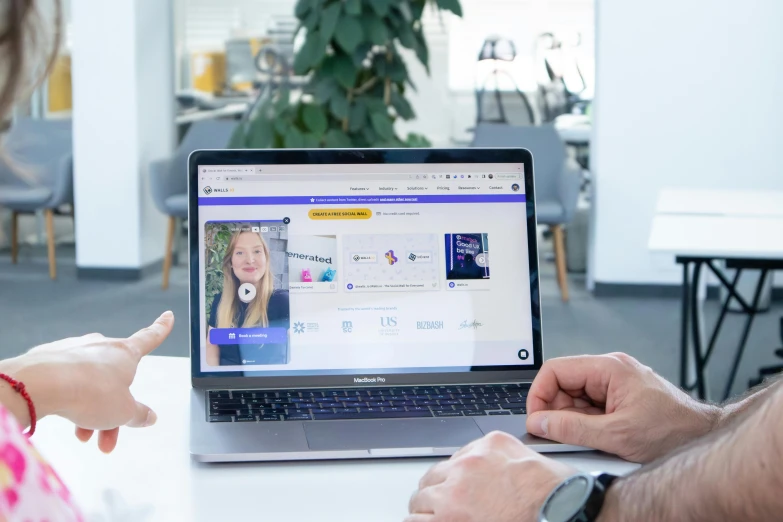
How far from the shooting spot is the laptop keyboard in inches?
39.5

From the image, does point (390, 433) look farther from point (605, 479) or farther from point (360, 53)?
point (360, 53)

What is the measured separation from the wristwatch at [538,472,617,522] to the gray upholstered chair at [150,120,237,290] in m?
4.72

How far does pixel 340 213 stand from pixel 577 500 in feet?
1.75

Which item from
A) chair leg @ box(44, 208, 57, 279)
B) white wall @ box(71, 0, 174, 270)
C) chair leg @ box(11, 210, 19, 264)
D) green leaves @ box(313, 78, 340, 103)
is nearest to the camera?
green leaves @ box(313, 78, 340, 103)

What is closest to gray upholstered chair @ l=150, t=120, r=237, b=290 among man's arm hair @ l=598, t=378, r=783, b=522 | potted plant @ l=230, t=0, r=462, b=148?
potted plant @ l=230, t=0, r=462, b=148

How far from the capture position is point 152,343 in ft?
3.18

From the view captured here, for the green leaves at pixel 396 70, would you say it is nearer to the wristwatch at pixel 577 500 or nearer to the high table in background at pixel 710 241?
the high table in background at pixel 710 241

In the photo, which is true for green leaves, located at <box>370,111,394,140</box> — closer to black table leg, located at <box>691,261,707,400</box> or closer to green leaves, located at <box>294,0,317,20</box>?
green leaves, located at <box>294,0,317,20</box>

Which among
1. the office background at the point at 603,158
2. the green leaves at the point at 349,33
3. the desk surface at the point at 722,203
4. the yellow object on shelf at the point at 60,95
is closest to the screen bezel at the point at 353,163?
the desk surface at the point at 722,203

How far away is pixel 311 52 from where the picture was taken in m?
3.82

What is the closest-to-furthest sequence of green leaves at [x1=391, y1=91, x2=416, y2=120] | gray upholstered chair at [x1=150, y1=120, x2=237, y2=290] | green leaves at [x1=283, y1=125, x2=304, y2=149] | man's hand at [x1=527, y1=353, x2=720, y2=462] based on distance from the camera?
man's hand at [x1=527, y1=353, x2=720, y2=462] < green leaves at [x1=283, y1=125, x2=304, y2=149] < green leaves at [x1=391, y1=91, x2=416, y2=120] < gray upholstered chair at [x1=150, y1=120, x2=237, y2=290]

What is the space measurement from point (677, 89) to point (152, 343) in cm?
480

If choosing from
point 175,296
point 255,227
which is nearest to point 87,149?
point 175,296

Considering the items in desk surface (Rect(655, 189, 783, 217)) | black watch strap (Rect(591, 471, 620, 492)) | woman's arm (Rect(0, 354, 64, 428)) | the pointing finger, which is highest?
desk surface (Rect(655, 189, 783, 217))
